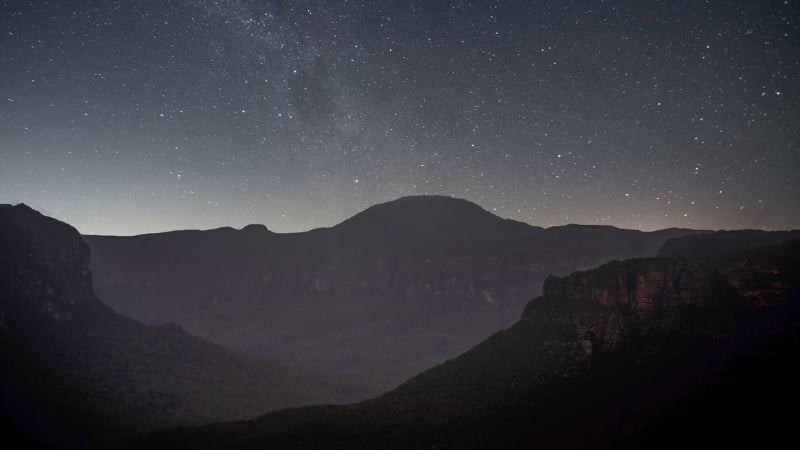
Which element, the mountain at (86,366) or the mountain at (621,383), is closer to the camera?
the mountain at (621,383)

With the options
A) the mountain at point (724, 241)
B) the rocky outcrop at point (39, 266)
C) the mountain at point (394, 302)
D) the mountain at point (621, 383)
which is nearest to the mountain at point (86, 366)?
the rocky outcrop at point (39, 266)

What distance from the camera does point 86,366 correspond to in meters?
72.8

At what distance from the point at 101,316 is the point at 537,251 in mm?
145981

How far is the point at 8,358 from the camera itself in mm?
60281

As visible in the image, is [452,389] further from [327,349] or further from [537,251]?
[537,251]

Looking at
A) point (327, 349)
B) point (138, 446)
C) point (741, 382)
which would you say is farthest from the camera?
point (327, 349)

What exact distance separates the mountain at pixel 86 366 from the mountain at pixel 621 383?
20038 millimetres

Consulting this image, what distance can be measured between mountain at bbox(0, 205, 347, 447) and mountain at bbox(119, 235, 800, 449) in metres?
20.0

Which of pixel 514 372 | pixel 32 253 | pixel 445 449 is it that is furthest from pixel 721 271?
pixel 32 253

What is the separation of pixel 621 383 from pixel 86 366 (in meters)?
81.8

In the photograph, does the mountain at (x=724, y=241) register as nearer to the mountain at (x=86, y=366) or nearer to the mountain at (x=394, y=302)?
the mountain at (x=394, y=302)

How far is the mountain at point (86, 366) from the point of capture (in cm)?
5681

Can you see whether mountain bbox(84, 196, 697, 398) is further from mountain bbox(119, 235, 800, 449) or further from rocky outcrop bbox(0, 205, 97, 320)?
mountain bbox(119, 235, 800, 449)

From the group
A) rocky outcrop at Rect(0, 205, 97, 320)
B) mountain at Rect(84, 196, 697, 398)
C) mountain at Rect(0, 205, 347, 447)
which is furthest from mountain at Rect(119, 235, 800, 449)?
mountain at Rect(84, 196, 697, 398)
